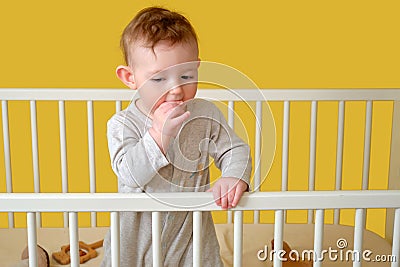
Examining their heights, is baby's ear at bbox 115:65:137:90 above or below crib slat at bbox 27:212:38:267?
above

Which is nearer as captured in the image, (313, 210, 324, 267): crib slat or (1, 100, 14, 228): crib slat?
(313, 210, 324, 267): crib slat

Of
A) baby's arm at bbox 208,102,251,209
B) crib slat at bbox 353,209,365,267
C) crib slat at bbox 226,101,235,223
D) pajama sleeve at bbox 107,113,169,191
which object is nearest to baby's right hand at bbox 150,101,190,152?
pajama sleeve at bbox 107,113,169,191

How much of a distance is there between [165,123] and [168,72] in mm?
105

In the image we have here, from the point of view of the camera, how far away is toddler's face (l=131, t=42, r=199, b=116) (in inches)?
50.4

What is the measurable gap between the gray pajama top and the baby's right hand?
8 centimetres

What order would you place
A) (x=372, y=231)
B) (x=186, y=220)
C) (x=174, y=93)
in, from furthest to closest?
(x=372, y=231) < (x=186, y=220) < (x=174, y=93)

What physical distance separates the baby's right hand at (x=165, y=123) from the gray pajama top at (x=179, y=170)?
8 centimetres

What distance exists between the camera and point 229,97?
6.48 ft

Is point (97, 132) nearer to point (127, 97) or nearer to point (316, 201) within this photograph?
point (127, 97)

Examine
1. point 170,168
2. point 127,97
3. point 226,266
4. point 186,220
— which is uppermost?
point 127,97

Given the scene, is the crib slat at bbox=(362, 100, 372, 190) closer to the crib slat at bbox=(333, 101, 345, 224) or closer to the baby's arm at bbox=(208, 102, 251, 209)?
the crib slat at bbox=(333, 101, 345, 224)

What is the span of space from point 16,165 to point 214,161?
79 centimetres

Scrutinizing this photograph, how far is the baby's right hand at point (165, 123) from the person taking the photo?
1229 mm

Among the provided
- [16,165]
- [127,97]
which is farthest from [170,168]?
[16,165]
